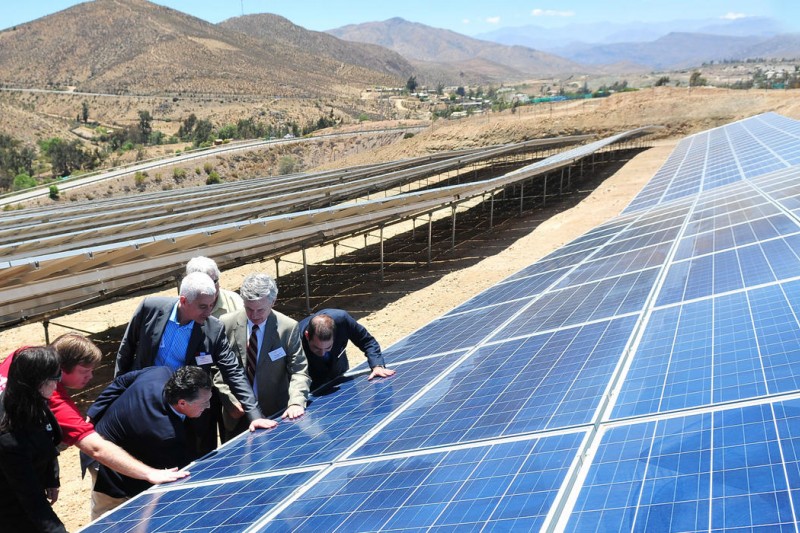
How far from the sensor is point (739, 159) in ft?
62.6

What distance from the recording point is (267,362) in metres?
6.13

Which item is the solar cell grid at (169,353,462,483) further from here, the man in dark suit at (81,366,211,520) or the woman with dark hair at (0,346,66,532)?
the woman with dark hair at (0,346,66,532)

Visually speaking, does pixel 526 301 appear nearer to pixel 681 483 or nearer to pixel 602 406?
pixel 602 406

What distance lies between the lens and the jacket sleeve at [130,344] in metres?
5.86

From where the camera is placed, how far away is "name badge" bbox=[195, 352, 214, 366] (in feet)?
18.6

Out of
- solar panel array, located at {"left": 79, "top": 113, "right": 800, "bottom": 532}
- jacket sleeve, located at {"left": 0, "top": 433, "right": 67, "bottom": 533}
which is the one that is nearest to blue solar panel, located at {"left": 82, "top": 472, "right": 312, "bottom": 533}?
solar panel array, located at {"left": 79, "top": 113, "right": 800, "bottom": 532}

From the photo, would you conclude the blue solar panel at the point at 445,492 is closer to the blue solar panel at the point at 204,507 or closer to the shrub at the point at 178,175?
the blue solar panel at the point at 204,507

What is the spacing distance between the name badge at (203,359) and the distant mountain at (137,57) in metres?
128

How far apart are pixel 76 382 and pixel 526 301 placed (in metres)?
5.83

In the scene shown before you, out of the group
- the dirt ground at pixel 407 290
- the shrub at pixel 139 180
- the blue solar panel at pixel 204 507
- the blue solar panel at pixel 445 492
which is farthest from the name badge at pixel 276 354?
the shrub at pixel 139 180

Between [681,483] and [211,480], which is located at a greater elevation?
[681,483]

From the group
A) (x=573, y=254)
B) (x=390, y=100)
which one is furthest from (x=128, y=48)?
(x=573, y=254)

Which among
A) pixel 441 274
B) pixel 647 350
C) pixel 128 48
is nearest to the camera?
pixel 647 350

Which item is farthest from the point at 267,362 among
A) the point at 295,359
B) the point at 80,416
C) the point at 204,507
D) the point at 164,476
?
the point at 204,507
